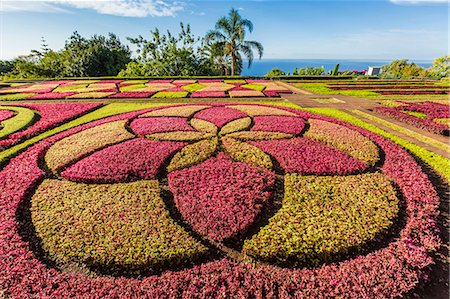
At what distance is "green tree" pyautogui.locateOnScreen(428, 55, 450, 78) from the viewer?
4586 cm

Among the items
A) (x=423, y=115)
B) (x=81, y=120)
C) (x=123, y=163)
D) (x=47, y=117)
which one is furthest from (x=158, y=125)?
(x=423, y=115)

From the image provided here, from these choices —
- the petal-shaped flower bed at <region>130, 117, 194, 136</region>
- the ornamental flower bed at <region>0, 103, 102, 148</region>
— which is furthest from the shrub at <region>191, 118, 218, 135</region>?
the ornamental flower bed at <region>0, 103, 102, 148</region>

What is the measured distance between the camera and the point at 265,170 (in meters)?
6.53

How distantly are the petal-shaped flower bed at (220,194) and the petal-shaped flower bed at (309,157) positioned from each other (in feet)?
3.33

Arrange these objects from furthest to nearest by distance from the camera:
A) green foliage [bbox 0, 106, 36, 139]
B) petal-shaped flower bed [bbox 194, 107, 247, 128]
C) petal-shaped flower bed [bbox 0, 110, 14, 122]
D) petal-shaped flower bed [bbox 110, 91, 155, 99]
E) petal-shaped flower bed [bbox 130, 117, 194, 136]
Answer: petal-shaped flower bed [bbox 110, 91, 155, 99] → petal-shaped flower bed [bbox 0, 110, 14, 122] → petal-shaped flower bed [bbox 194, 107, 247, 128] → green foliage [bbox 0, 106, 36, 139] → petal-shaped flower bed [bbox 130, 117, 194, 136]

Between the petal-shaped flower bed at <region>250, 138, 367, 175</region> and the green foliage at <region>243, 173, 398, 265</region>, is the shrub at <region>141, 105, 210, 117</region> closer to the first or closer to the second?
the petal-shaped flower bed at <region>250, 138, 367, 175</region>

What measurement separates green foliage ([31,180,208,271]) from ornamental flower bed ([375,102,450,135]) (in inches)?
436

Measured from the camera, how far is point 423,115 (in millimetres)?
12711

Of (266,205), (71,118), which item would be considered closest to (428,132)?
(266,205)

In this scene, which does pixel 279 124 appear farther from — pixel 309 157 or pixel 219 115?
pixel 309 157

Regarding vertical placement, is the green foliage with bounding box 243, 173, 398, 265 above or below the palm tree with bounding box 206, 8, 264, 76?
below

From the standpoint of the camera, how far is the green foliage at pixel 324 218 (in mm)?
4000

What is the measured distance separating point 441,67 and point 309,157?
189 ft

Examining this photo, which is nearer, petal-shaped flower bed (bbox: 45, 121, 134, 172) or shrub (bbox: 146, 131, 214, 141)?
petal-shaped flower bed (bbox: 45, 121, 134, 172)
